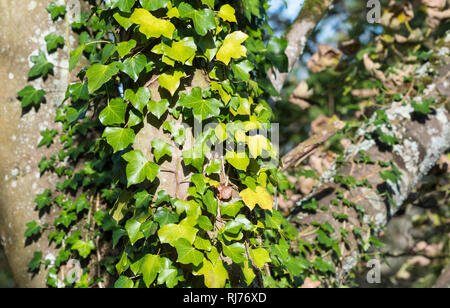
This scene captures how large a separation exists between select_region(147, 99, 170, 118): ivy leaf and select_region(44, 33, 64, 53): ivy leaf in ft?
2.82

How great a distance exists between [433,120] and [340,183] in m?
0.61

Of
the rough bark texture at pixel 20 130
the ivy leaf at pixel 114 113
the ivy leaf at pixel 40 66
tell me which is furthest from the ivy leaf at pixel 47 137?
the ivy leaf at pixel 114 113

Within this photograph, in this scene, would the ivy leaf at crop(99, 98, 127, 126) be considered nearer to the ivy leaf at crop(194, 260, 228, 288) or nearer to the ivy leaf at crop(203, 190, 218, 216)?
the ivy leaf at crop(203, 190, 218, 216)

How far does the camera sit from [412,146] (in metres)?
1.80

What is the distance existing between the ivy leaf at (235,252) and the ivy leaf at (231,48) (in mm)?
484

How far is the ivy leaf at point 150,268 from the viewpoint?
0.88 meters

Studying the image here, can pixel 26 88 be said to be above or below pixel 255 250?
above

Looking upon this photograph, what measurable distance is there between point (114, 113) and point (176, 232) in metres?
0.35

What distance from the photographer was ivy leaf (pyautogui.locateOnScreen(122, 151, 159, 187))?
906mm

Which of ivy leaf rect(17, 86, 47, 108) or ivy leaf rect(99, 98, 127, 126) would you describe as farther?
ivy leaf rect(17, 86, 47, 108)

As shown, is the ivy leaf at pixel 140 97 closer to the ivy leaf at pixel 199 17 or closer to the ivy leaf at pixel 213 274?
the ivy leaf at pixel 199 17

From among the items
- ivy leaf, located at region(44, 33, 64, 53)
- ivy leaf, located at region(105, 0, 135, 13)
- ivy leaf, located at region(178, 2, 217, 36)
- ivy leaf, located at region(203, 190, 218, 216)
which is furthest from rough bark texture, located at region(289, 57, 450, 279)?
ivy leaf, located at region(44, 33, 64, 53)
